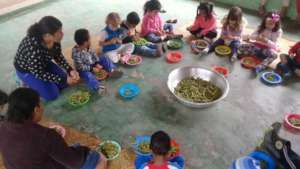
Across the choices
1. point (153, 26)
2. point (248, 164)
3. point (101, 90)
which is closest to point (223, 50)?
point (153, 26)

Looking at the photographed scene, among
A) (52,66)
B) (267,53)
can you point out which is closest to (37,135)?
(52,66)

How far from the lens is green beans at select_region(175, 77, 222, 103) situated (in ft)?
10.0

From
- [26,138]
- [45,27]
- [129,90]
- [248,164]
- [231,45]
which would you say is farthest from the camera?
[231,45]

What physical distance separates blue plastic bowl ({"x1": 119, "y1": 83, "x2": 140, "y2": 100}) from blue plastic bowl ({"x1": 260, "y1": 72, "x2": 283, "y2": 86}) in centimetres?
135

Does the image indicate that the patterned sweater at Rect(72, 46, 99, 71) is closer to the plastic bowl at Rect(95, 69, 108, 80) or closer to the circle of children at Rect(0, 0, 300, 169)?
the circle of children at Rect(0, 0, 300, 169)

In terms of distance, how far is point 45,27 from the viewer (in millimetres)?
2748

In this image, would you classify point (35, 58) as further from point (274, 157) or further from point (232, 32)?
point (232, 32)

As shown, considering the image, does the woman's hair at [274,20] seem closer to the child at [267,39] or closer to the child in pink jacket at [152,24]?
the child at [267,39]

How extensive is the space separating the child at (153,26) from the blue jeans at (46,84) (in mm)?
1286

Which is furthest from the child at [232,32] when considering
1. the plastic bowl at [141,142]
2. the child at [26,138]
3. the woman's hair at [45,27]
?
the child at [26,138]

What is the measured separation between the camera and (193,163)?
2.53 metres

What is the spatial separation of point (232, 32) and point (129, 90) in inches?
59.9

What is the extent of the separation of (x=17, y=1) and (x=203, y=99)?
3658mm

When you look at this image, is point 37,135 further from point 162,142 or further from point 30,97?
point 162,142
